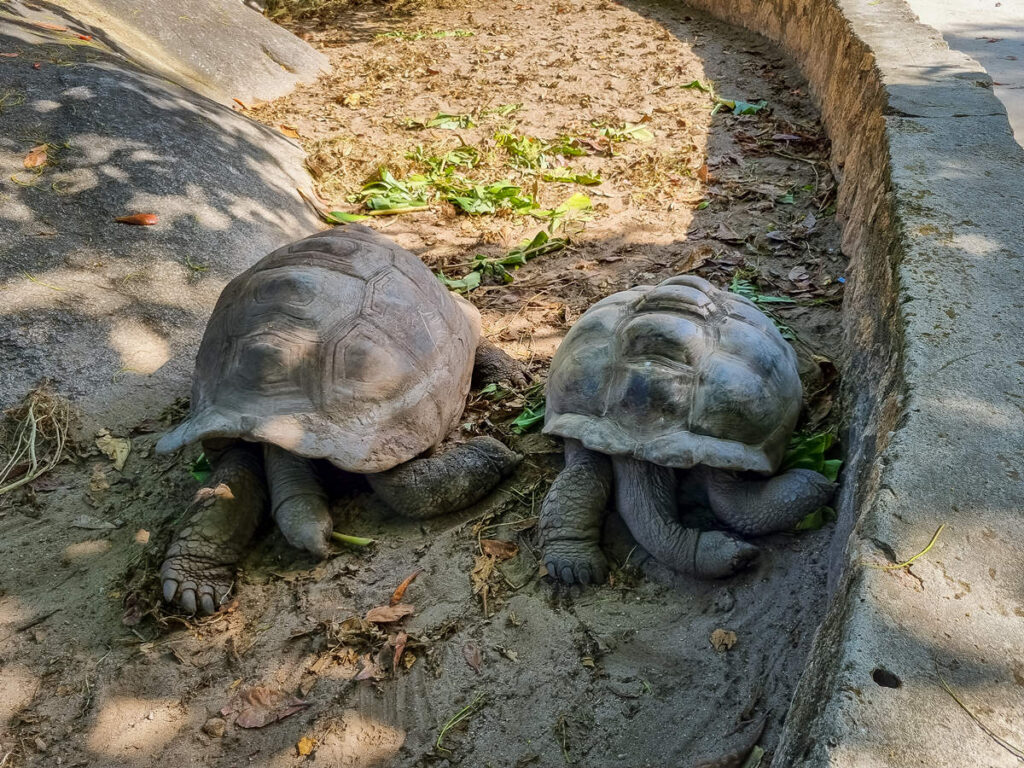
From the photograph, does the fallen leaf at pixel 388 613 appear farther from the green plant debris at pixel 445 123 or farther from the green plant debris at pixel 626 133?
the green plant debris at pixel 445 123

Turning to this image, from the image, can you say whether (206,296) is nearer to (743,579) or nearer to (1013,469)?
(743,579)

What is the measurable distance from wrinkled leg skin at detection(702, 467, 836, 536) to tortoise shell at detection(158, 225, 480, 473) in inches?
46.1

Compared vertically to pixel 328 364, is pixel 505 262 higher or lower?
lower

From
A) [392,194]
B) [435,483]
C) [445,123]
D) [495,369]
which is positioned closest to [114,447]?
[435,483]

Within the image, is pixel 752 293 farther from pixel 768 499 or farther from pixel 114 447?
pixel 114 447

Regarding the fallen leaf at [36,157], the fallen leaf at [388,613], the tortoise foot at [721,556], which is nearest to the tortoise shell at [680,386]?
the tortoise foot at [721,556]

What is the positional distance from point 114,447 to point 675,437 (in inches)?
95.8

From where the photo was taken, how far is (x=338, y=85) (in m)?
8.36

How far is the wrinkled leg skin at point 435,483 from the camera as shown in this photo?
124 inches

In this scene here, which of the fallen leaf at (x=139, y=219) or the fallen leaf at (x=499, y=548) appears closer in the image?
the fallen leaf at (x=499, y=548)

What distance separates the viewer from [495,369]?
3.93 meters

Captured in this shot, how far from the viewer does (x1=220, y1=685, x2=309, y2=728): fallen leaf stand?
2463 mm

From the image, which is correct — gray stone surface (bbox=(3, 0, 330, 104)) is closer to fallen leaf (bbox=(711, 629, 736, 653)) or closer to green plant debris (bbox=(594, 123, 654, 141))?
green plant debris (bbox=(594, 123, 654, 141))

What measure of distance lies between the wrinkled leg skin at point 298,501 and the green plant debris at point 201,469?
344 mm
